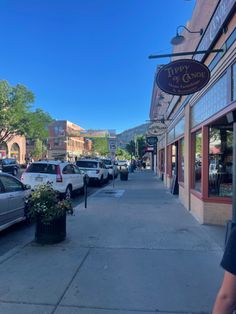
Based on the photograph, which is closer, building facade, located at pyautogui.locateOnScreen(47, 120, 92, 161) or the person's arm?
the person's arm

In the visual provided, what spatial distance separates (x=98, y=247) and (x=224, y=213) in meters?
3.56

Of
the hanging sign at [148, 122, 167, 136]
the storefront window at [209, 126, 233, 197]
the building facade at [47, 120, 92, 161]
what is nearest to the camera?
the storefront window at [209, 126, 233, 197]

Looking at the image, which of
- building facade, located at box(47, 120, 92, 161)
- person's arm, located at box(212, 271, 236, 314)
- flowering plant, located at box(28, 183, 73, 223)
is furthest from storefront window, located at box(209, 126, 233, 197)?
building facade, located at box(47, 120, 92, 161)

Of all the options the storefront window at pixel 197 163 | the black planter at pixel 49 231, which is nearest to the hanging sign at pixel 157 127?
the storefront window at pixel 197 163

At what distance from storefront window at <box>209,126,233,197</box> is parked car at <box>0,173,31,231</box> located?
4902 millimetres

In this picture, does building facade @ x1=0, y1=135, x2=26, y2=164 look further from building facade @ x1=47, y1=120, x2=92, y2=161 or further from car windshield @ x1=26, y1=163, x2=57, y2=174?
car windshield @ x1=26, y1=163, x2=57, y2=174

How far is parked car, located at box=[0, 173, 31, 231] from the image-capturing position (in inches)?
282

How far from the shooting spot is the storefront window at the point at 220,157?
856cm

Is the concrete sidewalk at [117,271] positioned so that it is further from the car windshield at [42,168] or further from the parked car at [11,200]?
the car windshield at [42,168]

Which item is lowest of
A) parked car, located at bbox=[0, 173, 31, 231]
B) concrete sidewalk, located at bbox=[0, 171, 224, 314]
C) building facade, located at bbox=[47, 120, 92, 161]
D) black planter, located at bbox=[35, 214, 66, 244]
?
concrete sidewalk, located at bbox=[0, 171, 224, 314]

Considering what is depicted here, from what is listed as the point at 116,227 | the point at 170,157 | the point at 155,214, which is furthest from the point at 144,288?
the point at 170,157

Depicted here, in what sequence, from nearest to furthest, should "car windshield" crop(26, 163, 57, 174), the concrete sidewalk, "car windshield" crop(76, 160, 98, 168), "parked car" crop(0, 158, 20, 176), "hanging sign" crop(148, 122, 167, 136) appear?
the concrete sidewalk, "car windshield" crop(26, 163, 57, 174), "hanging sign" crop(148, 122, 167, 136), "car windshield" crop(76, 160, 98, 168), "parked car" crop(0, 158, 20, 176)

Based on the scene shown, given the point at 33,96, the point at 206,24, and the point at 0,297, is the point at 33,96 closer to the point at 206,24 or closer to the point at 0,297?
the point at 206,24

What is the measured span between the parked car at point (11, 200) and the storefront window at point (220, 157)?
4.90 meters
